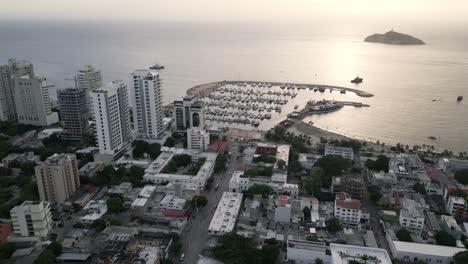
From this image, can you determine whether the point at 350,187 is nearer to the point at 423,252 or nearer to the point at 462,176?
the point at 423,252

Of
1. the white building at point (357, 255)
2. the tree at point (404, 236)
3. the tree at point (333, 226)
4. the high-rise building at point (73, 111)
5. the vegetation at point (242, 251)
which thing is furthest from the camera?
the high-rise building at point (73, 111)

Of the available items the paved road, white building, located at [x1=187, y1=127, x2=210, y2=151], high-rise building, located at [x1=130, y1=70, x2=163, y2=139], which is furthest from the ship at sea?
the paved road

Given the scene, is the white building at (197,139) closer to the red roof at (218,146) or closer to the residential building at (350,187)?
the red roof at (218,146)

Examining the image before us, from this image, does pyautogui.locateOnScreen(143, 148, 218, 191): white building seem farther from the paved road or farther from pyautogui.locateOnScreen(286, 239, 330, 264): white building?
pyautogui.locateOnScreen(286, 239, 330, 264): white building

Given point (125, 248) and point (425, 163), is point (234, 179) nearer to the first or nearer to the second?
point (125, 248)

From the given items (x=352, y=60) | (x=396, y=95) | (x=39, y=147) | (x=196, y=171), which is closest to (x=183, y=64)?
(x=352, y=60)

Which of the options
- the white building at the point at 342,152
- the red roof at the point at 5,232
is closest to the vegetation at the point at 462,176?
the white building at the point at 342,152

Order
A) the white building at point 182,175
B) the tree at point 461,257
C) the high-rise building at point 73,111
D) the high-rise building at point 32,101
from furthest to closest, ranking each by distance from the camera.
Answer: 1. the high-rise building at point 32,101
2. the high-rise building at point 73,111
3. the white building at point 182,175
4. the tree at point 461,257
